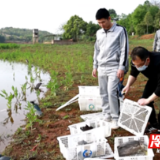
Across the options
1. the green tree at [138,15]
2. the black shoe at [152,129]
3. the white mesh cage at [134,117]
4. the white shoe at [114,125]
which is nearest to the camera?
the white mesh cage at [134,117]

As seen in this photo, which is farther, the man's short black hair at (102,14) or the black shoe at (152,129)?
the black shoe at (152,129)

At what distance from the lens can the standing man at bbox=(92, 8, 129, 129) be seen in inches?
106

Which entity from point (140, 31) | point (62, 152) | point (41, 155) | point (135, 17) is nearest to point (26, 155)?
point (41, 155)

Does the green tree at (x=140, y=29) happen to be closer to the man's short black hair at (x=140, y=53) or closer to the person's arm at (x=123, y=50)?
the person's arm at (x=123, y=50)

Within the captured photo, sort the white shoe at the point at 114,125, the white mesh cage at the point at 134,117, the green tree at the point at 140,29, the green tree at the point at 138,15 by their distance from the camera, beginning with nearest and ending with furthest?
the white mesh cage at the point at 134,117 → the white shoe at the point at 114,125 → the green tree at the point at 140,29 → the green tree at the point at 138,15

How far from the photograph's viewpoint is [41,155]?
2.39 meters

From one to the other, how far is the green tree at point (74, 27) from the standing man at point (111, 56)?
33.4 metres

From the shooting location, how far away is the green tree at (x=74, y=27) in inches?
1419

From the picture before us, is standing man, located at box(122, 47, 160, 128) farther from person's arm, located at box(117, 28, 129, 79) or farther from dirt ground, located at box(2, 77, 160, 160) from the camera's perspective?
dirt ground, located at box(2, 77, 160, 160)

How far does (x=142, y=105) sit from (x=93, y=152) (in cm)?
78

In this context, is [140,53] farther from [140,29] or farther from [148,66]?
[140,29]

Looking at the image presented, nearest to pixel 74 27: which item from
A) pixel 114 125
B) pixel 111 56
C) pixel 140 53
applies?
pixel 111 56

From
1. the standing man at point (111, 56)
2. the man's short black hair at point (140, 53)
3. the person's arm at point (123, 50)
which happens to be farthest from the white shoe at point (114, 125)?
the man's short black hair at point (140, 53)

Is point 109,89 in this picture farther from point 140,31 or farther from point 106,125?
point 140,31
